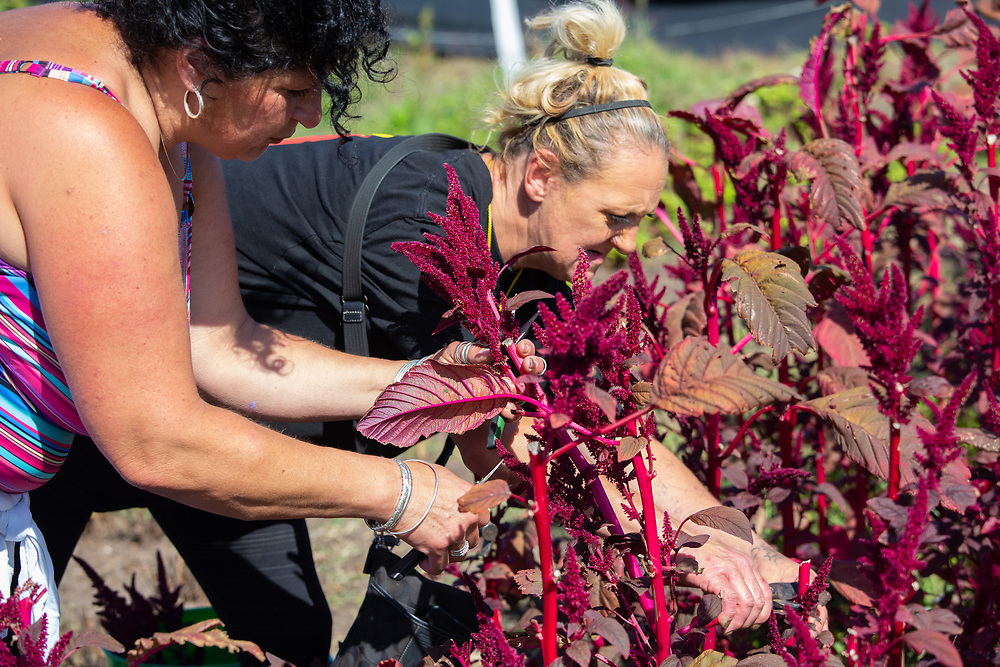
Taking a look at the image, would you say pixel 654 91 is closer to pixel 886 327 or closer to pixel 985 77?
pixel 985 77

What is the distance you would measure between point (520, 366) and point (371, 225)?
0.84 metres

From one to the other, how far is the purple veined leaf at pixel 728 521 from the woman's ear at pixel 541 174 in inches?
37.0

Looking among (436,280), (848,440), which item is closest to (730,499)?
(848,440)

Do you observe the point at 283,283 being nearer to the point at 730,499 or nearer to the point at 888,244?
the point at 730,499

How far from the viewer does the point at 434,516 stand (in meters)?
1.46

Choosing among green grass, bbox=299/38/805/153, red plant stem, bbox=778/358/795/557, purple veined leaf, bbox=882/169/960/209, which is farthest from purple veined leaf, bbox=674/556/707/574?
green grass, bbox=299/38/805/153

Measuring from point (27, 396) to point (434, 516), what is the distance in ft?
2.36

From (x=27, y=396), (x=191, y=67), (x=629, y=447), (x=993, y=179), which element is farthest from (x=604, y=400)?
(x=993, y=179)

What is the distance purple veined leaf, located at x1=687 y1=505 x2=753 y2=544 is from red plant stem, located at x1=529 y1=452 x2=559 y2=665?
26 centimetres

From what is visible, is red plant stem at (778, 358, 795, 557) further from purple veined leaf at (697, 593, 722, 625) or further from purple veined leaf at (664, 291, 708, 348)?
purple veined leaf at (697, 593, 722, 625)

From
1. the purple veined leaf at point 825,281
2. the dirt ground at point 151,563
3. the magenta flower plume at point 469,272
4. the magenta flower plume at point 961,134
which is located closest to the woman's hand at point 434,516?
the magenta flower plume at point 469,272

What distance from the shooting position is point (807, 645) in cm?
108

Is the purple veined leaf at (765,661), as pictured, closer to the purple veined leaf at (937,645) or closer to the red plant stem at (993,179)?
the purple veined leaf at (937,645)

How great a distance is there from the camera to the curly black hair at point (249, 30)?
127 centimetres
